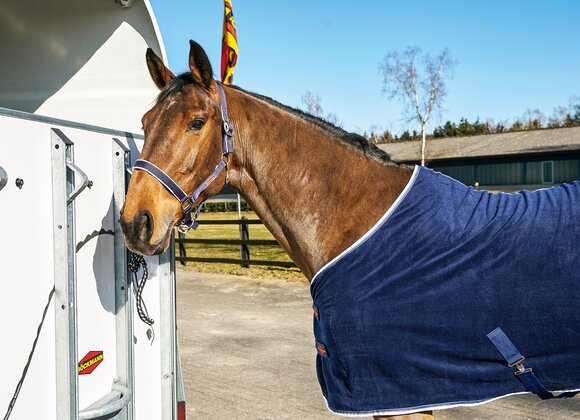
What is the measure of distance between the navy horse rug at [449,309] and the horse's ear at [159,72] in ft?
3.61

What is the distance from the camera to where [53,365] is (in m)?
1.92

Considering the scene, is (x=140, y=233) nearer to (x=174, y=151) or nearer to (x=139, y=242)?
(x=139, y=242)

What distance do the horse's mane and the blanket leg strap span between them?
2.77 ft

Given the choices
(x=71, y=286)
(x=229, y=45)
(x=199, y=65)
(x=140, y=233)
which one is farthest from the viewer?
(x=229, y=45)

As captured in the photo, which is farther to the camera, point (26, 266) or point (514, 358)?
point (514, 358)

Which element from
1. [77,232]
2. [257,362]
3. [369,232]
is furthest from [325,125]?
[257,362]

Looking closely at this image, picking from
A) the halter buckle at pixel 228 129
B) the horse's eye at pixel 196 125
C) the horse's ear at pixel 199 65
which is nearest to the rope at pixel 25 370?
the horse's eye at pixel 196 125

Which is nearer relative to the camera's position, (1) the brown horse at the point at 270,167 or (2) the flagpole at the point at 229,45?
(1) the brown horse at the point at 270,167

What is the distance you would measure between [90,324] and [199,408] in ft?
8.04

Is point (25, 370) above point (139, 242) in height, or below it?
below

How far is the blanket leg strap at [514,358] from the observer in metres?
2.12

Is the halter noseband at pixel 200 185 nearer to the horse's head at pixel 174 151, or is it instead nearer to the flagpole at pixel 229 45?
the horse's head at pixel 174 151

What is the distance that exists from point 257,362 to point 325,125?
357 cm

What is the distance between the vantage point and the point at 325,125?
99.0 inches
